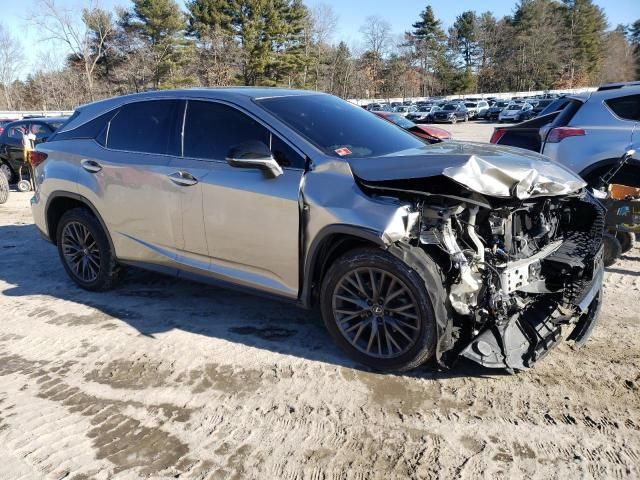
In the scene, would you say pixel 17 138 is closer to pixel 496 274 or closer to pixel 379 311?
pixel 379 311

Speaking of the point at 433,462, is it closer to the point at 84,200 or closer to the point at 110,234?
the point at 110,234

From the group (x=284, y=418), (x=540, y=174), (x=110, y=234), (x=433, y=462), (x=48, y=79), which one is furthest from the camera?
(x=48, y=79)

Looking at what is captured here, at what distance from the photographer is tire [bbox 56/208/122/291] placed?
5.08 meters

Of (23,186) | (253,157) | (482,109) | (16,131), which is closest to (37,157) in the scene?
(253,157)

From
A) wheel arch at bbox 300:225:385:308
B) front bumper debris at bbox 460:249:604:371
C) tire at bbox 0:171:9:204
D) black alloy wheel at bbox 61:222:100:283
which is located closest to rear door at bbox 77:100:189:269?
black alloy wheel at bbox 61:222:100:283

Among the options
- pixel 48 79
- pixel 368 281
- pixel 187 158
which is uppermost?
pixel 48 79

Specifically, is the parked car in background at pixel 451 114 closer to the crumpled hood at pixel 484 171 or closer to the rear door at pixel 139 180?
the rear door at pixel 139 180

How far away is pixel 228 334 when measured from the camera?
424 centimetres

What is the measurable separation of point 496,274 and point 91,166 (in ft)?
12.1

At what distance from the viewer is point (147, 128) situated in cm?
464

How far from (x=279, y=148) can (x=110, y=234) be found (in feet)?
6.89

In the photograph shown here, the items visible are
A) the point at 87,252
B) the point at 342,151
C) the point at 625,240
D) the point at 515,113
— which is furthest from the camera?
the point at 515,113

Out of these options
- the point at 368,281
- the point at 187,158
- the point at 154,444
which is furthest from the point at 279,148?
the point at 154,444

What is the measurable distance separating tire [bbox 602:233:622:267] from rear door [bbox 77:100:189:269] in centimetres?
423
